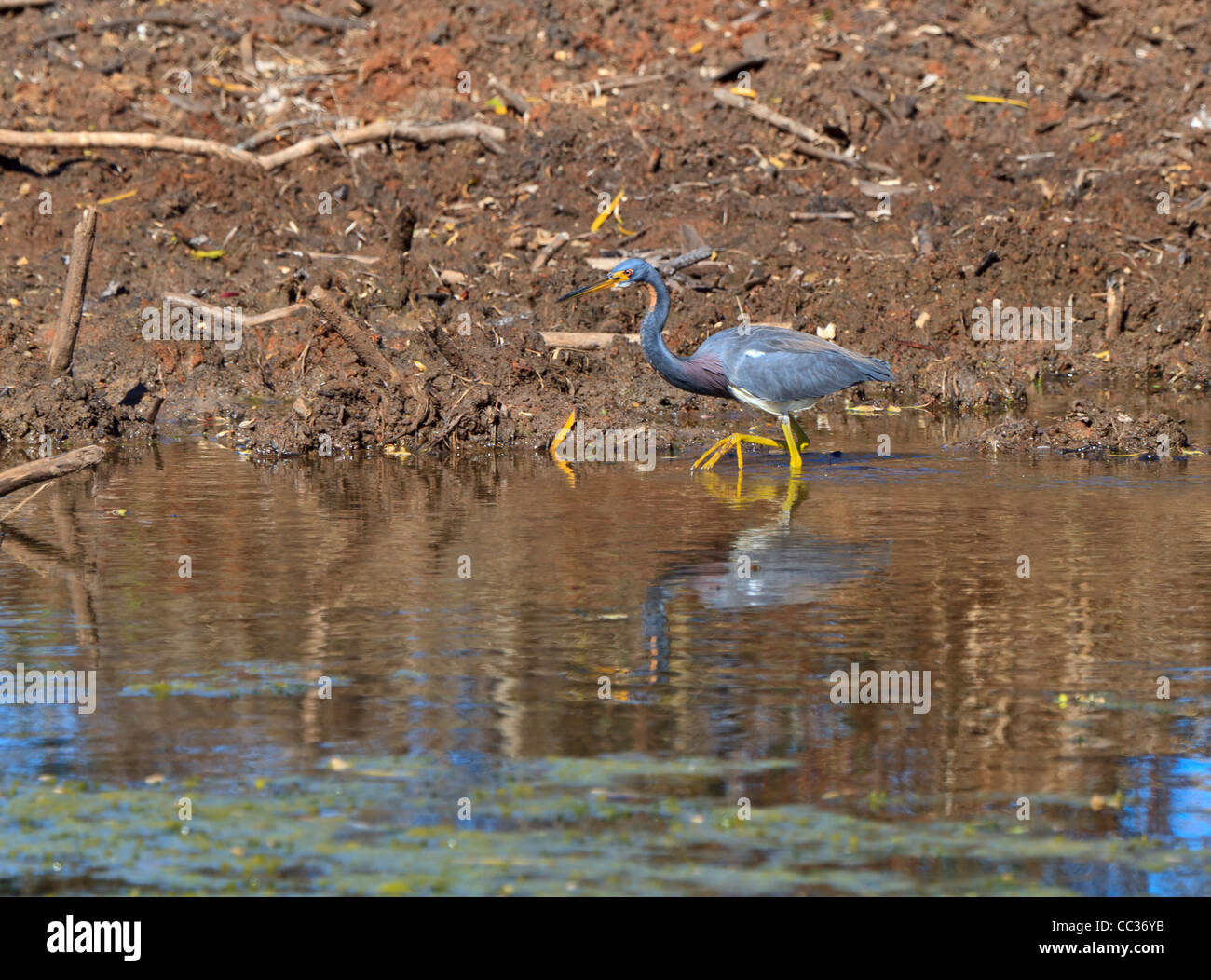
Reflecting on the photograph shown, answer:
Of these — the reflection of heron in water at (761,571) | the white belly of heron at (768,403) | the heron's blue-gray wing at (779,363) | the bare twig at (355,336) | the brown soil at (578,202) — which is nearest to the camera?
the reflection of heron in water at (761,571)

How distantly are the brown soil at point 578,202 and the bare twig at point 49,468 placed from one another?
577cm

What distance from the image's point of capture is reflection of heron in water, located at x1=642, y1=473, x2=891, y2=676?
10.8 metres

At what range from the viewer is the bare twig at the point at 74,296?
57.9 ft

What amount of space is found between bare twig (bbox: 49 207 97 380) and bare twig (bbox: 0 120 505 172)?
9.13 metres

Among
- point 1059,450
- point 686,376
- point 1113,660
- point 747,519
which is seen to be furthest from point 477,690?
point 1059,450

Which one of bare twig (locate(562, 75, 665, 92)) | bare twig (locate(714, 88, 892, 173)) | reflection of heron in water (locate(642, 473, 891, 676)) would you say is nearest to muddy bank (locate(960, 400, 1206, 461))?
reflection of heron in water (locate(642, 473, 891, 676))

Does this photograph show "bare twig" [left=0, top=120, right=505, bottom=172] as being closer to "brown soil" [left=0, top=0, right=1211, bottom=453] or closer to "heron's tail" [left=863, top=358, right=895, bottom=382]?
"brown soil" [left=0, top=0, right=1211, bottom=453]

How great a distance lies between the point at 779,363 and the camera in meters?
15.8

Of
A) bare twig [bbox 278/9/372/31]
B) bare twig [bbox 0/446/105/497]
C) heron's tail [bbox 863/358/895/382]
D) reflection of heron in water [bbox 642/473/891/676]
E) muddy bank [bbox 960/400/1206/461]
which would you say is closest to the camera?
reflection of heron in water [bbox 642/473/891/676]

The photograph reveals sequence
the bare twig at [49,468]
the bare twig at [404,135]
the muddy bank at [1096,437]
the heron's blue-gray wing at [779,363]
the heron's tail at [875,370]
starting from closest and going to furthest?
the bare twig at [49,468]
the heron's blue-gray wing at [779,363]
the muddy bank at [1096,437]
the heron's tail at [875,370]
the bare twig at [404,135]

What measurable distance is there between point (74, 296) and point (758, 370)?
701cm

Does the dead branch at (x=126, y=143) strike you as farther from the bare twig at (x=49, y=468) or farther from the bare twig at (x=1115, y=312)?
the bare twig at (x=49, y=468)

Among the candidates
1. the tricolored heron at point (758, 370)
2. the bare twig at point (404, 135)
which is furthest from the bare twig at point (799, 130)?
the tricolored heron at point (758, 370)

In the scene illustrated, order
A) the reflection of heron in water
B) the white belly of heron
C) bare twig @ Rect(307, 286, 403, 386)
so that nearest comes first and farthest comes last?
1. the reflection of heron in water
2. the white belly of heron
3. bare twig @ Rect(307, 286, 403, 386)
